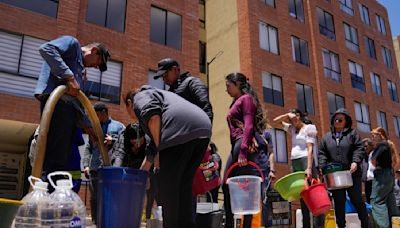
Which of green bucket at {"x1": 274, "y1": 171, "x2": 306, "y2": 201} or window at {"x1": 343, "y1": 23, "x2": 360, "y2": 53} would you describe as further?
window at {"x1": 343, "y1": 23, "x2": 360, "y2": 53}

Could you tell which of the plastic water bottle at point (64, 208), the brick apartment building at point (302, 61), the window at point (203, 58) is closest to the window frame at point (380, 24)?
the brick apartment building at point (302, 61)

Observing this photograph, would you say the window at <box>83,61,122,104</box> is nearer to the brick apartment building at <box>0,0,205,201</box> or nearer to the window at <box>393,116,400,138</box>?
the brick apartment building at <box>0,0,205,201</box>

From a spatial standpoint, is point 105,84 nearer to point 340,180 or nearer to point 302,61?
point 340,180

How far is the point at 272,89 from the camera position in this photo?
19516 mm

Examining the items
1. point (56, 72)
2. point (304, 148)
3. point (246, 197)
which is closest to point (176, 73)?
point (56, 72)

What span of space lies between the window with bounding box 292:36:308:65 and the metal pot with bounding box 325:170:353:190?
Answer: 17.4 metres

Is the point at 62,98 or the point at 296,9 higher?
the point at 296,9

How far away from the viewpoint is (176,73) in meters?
3.62

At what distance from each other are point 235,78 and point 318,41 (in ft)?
66.3

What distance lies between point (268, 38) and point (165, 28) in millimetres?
6542

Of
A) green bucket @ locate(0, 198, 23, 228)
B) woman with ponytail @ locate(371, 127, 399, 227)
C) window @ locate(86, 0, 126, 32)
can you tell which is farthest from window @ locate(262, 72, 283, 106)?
green bucket @ locate(0, 198, 23, 228)

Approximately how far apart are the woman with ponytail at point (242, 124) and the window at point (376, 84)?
25552mm

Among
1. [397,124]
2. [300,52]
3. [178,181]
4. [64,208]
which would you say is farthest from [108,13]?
[397,124]

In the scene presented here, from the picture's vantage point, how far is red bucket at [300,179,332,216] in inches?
170
